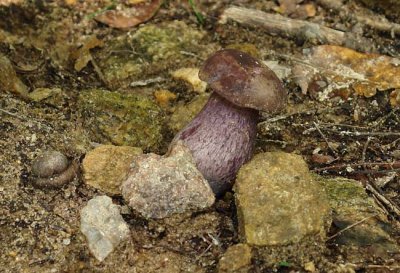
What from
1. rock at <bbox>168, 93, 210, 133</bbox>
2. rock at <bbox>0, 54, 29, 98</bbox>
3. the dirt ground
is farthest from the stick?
rock at <bbox>0, 54, 29, 98</bbox>

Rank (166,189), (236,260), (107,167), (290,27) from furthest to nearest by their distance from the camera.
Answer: (290,27) → (107,167) → (166,189) → (236,260)

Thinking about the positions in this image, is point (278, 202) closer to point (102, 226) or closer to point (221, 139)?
point (221, 139)

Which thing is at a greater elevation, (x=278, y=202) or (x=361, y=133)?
(x=278, y=202)

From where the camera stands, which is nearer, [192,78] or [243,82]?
[243,82]

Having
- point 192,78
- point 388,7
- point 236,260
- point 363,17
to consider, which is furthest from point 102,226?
point 388,7

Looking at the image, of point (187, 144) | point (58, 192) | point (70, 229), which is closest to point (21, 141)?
point (58, 192)

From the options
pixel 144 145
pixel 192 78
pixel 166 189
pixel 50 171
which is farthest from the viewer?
pixel 192 78

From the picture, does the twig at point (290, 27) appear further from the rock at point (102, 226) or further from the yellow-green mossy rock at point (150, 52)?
the rock at point (102, 226)
